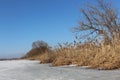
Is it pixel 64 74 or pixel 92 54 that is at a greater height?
pixel 92 54

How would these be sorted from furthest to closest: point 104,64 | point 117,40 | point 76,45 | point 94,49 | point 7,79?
point 76,45 < point 94,49 < point 117,40 < point 104,64 < point 7,79

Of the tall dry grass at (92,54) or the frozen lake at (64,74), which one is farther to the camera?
the tall dry grass at (92,54)

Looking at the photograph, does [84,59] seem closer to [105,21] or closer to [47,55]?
[47,55]

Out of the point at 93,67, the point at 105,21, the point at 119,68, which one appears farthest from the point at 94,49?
the point at 105,21

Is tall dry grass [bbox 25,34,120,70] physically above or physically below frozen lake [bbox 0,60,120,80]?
above

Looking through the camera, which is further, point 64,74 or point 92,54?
point 92,54

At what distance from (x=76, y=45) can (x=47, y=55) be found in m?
3.48

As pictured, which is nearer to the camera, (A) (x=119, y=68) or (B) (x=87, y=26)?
(A) (x=119, y=68)

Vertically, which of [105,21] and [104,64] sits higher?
[105,21]

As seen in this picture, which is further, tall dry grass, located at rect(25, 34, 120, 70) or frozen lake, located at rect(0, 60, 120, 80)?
tall dry grass, located at rect(25, 34, 120, 70)

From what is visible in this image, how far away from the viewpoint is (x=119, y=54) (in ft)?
41.6

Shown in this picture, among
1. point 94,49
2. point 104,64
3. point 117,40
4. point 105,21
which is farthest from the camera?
point 105,21

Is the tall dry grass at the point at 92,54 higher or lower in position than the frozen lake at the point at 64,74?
higher

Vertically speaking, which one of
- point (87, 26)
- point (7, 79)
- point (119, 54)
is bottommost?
point (7, 79)
